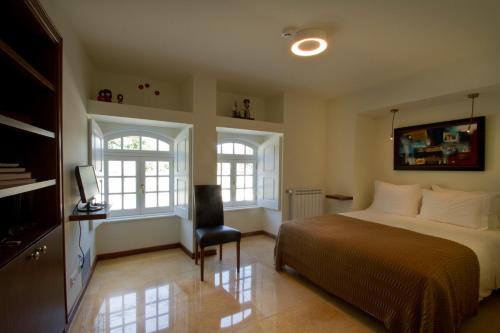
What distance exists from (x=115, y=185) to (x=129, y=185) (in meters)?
0.18

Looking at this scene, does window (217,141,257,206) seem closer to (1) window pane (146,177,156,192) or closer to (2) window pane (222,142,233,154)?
(2) window pane (222,142,233,154)

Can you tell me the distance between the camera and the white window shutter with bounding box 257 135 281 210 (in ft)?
13.2

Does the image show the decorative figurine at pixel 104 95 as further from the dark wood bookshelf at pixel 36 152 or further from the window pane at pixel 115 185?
the dark wood bookshelf at pixel 36 152

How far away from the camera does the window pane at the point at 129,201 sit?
136 inches

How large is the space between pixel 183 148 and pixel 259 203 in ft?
5.82

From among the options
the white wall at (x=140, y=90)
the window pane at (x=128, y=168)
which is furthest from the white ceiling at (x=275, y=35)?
the window pane at (x=128, y=168)

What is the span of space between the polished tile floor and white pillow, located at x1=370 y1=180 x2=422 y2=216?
3.80 ft

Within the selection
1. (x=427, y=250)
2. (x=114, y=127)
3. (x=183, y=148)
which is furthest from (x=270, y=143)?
(x=427, y=250)

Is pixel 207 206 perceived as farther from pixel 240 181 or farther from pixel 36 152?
pixel 36 152

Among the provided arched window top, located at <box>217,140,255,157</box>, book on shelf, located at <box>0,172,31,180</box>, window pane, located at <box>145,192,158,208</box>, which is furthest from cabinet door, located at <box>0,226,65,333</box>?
arched window top, located at <box>217,140,255,157</box>

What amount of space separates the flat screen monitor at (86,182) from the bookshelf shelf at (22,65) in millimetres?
750

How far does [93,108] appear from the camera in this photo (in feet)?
8.85

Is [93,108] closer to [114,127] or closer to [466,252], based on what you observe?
[114,127]

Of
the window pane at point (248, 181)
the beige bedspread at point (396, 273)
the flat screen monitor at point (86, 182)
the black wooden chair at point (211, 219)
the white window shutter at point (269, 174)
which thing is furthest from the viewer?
the window pane at point (248, 181)
